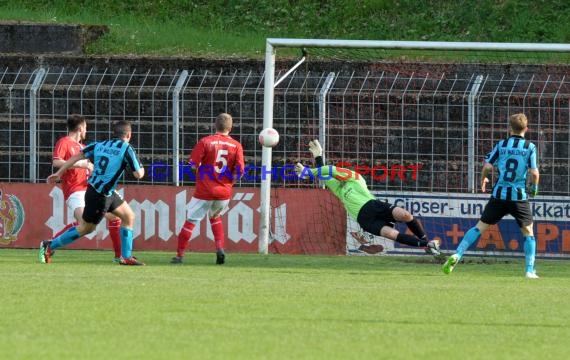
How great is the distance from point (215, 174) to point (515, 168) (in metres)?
3.76

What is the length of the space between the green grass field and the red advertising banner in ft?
9.94

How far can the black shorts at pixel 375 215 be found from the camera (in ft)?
50.8

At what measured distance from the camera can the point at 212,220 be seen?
52.4ft

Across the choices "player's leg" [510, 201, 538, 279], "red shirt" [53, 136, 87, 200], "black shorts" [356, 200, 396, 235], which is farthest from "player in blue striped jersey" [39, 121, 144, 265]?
"player's leg" [510, 201, 538, 279]

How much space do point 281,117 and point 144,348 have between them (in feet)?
38.0

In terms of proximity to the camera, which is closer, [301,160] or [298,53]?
[301,160]

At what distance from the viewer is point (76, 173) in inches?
631

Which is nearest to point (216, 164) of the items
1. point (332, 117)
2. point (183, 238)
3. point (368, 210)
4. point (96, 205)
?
point (183, 238)

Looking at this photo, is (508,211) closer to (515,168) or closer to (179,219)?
(515,168)

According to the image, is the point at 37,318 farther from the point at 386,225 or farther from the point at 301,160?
the point at 301,160

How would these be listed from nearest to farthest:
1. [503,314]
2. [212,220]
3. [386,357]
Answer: [386,357] → [503,314] → [212,220]

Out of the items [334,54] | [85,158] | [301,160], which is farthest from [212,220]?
[334,54]

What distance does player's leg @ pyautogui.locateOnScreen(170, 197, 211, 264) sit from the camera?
619 inches

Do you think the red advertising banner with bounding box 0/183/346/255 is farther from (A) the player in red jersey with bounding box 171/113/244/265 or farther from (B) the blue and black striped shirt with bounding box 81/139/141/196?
(B) the blue and black striped shirt with bounding box 81/139/141/196
